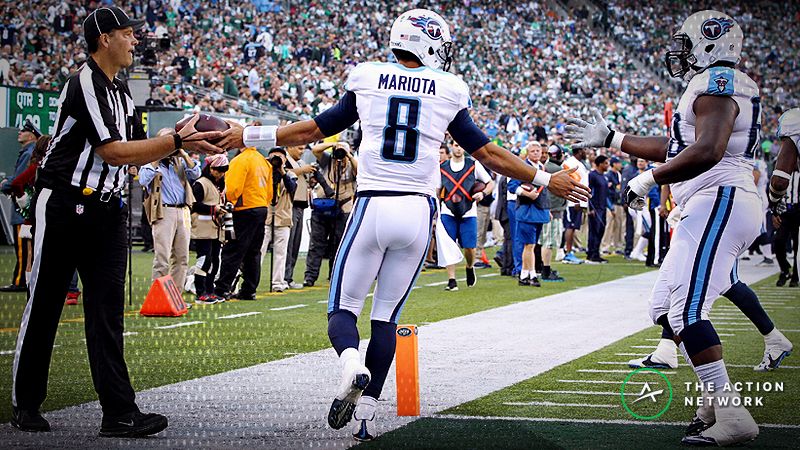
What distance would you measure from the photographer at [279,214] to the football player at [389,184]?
8.18 metres

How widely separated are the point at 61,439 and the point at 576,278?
12.7 m

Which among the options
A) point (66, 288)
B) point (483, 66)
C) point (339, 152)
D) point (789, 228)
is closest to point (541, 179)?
point (66, 288)

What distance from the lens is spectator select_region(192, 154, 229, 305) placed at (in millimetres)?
12461

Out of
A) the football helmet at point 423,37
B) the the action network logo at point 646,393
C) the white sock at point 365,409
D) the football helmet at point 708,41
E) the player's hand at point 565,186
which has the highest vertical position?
the football helmet at point 708,41

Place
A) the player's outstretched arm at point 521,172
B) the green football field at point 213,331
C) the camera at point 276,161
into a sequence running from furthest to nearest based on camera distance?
the camera at point 276,161 → the green football field at point 213,331 → the player's outstretched arm at point 521,172

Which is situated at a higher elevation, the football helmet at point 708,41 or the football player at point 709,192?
the football helmet at point 708,41

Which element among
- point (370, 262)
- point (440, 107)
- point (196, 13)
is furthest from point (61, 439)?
point (196, 13)

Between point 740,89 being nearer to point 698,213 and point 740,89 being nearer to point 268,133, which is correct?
point 698,213

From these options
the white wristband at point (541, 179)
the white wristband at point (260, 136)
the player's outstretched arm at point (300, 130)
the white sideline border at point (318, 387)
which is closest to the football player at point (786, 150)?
the white sideline border at point (318, 387)

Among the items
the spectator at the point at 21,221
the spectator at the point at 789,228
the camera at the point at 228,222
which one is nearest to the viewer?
the camera at the point at 228,222

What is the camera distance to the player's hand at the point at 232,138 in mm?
5570

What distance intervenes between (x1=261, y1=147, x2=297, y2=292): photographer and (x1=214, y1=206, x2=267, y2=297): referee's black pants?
2.07 ft

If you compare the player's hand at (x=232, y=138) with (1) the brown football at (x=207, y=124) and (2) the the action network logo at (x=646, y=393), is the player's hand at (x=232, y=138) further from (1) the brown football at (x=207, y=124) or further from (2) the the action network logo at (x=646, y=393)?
(2) the the action network logo at (x=646, y=393)

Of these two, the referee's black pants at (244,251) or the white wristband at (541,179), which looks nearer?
the white wristband at (541,179)
